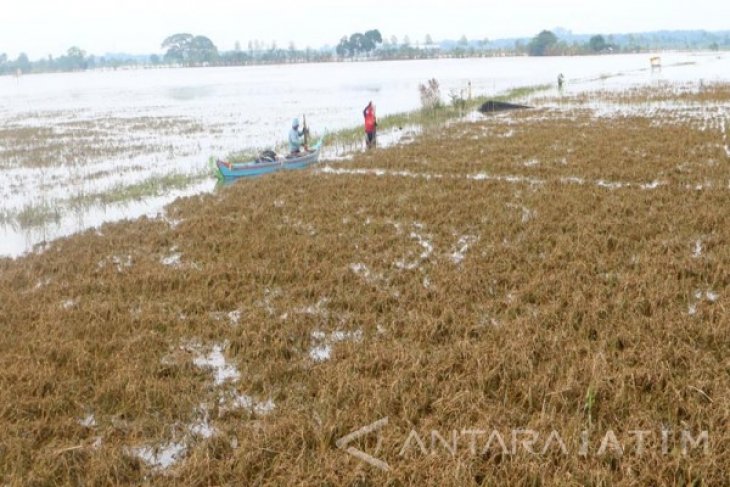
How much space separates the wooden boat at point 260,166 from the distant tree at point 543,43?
12004 centimetres

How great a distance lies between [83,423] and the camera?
362 centimetres

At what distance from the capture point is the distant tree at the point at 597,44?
111562 mm

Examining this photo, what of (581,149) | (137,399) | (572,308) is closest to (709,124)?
(581,149)

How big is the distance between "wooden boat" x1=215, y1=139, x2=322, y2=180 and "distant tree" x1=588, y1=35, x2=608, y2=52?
387ft

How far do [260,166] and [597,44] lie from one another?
397 ft

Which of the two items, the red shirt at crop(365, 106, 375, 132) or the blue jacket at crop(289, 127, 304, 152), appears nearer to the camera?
the blue jacket at crop(289, 127, 304, 152)

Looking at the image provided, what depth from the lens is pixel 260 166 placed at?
1235cm

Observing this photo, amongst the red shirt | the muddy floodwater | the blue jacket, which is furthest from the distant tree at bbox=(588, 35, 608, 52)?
the blue jacket

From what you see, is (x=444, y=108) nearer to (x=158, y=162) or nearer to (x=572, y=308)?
(x=158, y=162)

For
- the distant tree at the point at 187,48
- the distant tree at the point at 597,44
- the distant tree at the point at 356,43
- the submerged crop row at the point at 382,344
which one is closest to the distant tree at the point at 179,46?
the distant tree at the point at 187,48

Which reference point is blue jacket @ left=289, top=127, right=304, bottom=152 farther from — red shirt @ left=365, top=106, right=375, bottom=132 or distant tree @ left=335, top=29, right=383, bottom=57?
distant tree @ left=335, top=29, right=383, bottom=57

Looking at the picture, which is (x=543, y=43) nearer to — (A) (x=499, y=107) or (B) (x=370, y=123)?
(A) (x=499, y=107)

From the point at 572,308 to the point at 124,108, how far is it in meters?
35.1

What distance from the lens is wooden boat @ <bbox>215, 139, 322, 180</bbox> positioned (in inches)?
471
